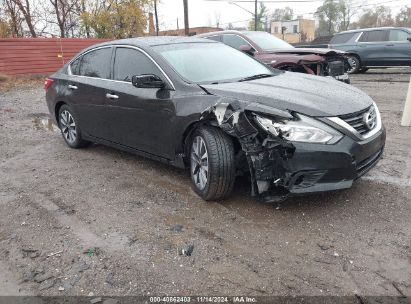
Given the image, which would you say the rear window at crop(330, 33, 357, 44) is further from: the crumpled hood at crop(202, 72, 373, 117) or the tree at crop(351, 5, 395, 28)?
the tree at crop(351, 5, 395, 28)

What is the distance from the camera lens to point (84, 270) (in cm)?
298

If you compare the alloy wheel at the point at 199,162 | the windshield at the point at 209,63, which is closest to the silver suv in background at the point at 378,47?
the windshield at the point at 209,63

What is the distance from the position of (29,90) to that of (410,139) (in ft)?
42.1

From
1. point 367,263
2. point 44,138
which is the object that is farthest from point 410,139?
point 44,138

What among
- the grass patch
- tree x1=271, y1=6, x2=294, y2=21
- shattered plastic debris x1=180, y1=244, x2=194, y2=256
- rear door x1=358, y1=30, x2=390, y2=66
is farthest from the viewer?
tree x1=271, y1=6, x2=294, y2=21

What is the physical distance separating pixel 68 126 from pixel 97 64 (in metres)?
1.23

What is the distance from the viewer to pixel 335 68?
847 centimetres

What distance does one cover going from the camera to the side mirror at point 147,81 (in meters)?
4.19

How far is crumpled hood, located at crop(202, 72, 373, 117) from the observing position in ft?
11.6

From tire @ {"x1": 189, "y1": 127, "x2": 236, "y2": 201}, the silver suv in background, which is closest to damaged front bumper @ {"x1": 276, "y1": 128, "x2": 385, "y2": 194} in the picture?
tire @ {"x1": 189, "y1": 127, "x2": 236, "y2": 201}

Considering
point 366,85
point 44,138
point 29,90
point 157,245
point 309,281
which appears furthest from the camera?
point 29,90

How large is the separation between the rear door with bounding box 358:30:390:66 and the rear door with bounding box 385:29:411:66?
0.49ft

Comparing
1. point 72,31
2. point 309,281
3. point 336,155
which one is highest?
point 72,31

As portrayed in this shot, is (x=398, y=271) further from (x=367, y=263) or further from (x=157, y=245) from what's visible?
(x=157, y=245)
